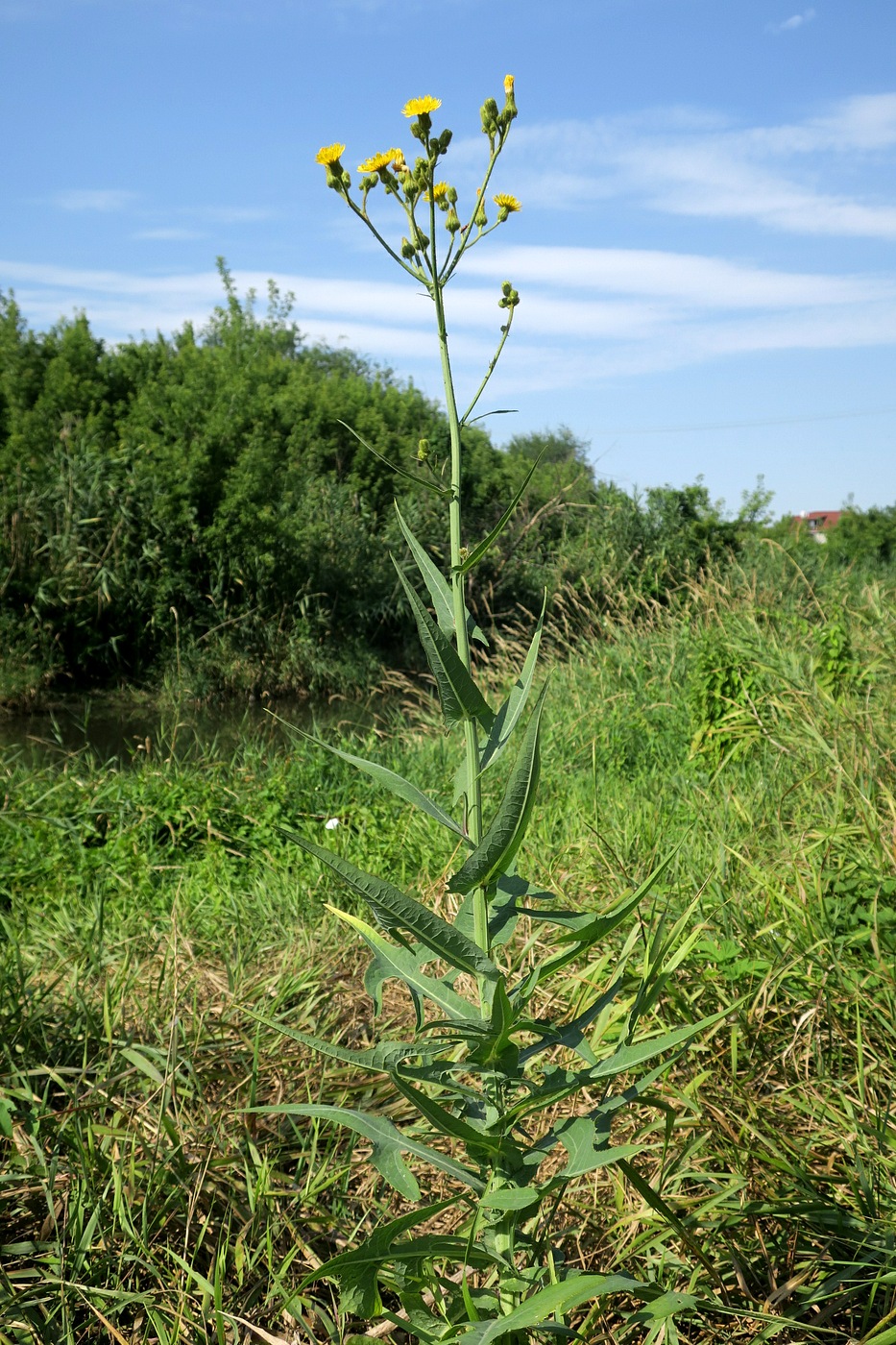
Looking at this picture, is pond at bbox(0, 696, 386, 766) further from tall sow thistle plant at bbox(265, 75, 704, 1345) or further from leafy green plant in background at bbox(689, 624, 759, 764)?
tall sow thistle plant at bbox(265, 75, 704, 1345)

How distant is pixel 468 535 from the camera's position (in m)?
17.1

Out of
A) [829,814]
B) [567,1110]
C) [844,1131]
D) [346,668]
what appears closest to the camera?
[844,1131]

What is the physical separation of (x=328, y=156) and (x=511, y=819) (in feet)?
3.34

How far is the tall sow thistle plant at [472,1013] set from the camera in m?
1.23

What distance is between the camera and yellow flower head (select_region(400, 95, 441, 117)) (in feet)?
4.76

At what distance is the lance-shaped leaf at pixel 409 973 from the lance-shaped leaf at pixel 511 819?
0.19 metres

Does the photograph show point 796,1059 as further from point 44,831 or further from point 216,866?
point 44,831

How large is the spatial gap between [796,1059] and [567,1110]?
56cm

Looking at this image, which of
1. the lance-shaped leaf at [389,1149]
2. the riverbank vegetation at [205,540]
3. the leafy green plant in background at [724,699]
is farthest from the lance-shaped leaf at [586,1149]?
the riverbank vegetation at [205,540]

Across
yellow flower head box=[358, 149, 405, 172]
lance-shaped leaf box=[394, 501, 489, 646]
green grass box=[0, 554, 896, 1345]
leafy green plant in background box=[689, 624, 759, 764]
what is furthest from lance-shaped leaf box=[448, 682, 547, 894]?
leafy green plant in background box=[689, 624, 759, 764]

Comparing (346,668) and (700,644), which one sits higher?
(700,644)

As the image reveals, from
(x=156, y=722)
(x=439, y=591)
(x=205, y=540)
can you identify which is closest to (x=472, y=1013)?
(x=439, y=591)

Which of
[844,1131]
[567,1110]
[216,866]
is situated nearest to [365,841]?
[216,866]

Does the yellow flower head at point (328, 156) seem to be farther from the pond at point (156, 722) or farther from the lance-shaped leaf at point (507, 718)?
the pond at point (156, 722)
